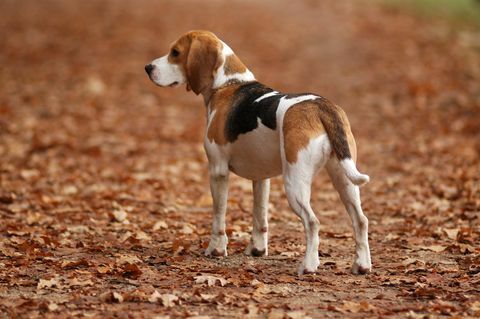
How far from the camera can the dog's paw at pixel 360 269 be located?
21.1 feet

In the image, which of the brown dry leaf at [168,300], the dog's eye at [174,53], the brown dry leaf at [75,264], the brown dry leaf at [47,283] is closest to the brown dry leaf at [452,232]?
the dog's eye at [174,53]

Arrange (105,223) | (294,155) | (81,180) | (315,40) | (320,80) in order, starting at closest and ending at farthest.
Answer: (294,155) → (105,223) → (81,180) → (320,80) → (315,40)

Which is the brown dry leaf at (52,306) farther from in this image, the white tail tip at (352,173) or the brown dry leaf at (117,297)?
the white tail tip at (352,173)

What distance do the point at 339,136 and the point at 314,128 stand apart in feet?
0.67

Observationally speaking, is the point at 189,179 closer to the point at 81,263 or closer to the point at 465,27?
the point at 81,263

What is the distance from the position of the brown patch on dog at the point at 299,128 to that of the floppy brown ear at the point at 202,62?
114 centimetres

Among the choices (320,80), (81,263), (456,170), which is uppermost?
(320,80)

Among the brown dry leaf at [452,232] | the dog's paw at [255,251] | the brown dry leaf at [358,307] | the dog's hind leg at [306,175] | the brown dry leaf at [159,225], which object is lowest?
the brown dry leaf at [358,307]

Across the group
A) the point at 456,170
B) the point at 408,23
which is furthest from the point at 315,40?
the point at 456,170

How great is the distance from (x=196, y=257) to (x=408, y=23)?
22038mm

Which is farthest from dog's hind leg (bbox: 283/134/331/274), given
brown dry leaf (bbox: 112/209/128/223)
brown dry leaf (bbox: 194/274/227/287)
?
brown dry leaf (bbox: 112/209/128/223)

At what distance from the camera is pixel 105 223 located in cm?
859

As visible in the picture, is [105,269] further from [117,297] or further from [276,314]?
[276,314]

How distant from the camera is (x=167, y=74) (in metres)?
7.14
